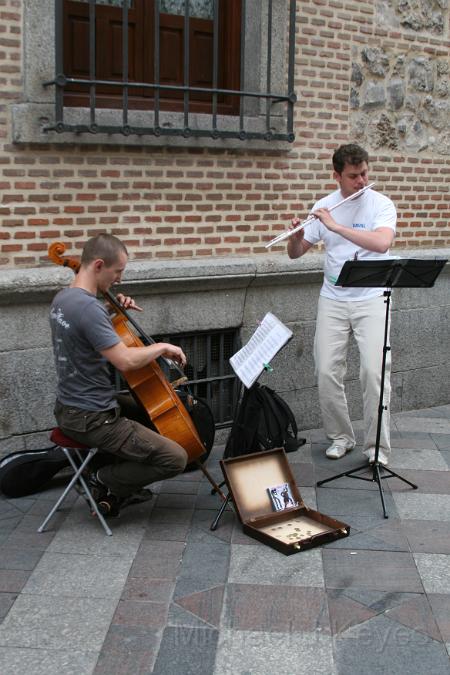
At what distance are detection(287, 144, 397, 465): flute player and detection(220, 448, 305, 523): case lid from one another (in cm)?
98

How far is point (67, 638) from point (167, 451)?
3.96 ft

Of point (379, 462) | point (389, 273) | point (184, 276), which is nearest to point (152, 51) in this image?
point (184, 276)

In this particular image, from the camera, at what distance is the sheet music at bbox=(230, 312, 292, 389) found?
4.55 metres

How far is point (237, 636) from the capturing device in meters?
3.55

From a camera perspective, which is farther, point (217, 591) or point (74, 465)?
point (74, 465)

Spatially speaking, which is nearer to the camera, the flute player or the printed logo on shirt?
the printed logo on shirt

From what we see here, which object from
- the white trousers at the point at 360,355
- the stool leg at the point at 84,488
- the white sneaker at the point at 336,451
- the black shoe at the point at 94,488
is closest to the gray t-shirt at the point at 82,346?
the stool leg at the point at 84,488

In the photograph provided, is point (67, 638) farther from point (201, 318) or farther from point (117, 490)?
point (201, 318)

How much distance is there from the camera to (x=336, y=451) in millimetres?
5965

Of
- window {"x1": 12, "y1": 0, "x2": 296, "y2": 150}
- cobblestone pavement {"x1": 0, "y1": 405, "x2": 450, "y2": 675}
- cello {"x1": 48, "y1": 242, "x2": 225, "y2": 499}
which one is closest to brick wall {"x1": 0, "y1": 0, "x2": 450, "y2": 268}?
window {"x1": 12, "y1": 0, "x2": 296, "y2": 150}

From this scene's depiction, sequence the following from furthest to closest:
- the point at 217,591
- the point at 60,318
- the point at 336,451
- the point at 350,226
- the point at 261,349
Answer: the point at 336,451, the point at 350,226, the point at 261,349, the point at 60,318, the point at 217,591

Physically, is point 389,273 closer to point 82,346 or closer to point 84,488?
point 82,346

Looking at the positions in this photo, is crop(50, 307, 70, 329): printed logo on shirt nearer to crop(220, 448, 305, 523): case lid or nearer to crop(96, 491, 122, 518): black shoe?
crop(96, 491, 122, 518): black shoe

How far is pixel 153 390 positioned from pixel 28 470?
1.12m
